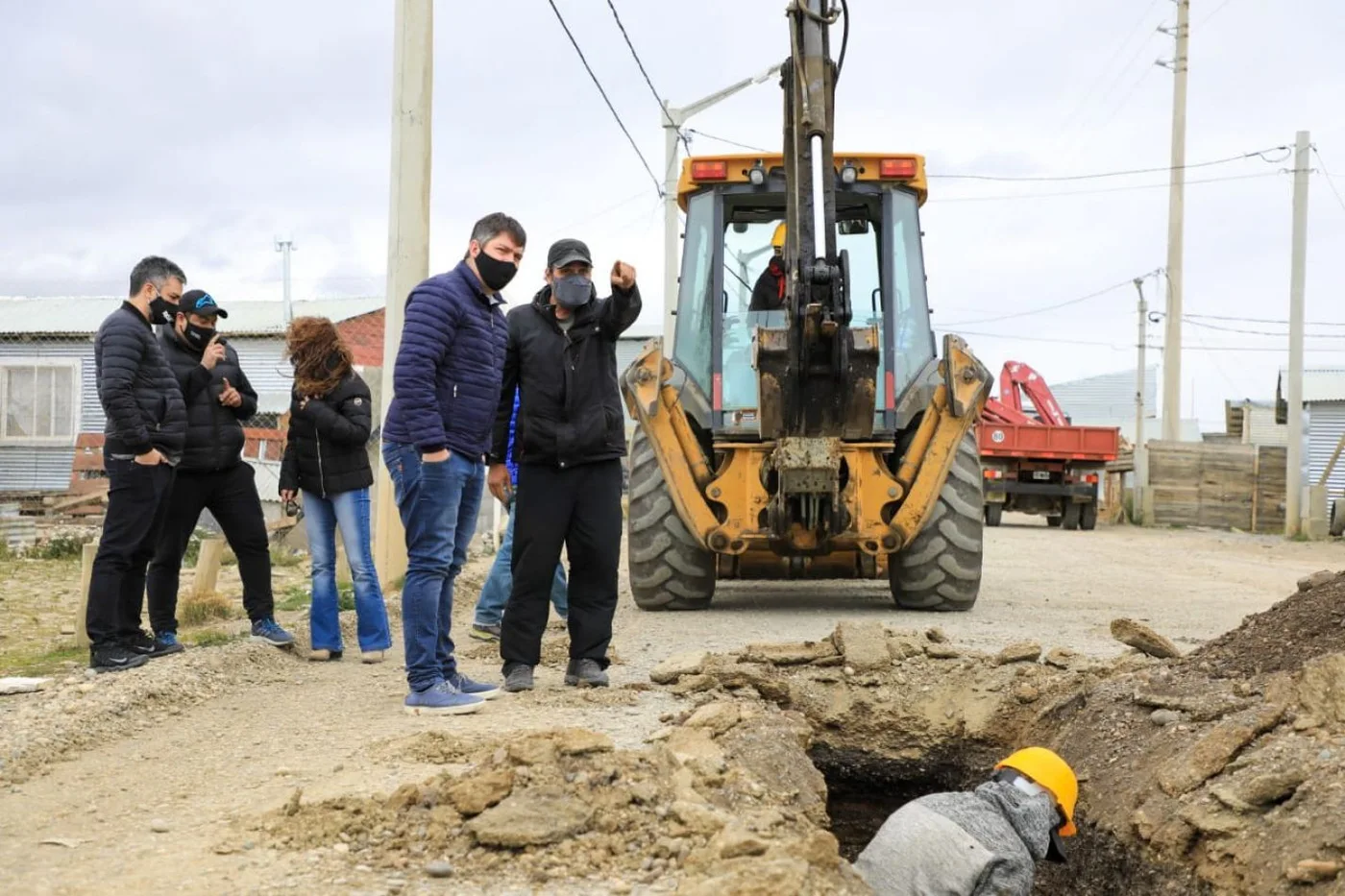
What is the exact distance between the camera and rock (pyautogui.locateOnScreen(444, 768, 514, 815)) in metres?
3.89

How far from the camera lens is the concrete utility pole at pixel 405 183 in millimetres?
9891

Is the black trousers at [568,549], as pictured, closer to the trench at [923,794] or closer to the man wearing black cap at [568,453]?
the man wearing black cap at [568,453]

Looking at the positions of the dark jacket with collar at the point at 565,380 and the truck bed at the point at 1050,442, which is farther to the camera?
the truck bed at the point at 1050,442

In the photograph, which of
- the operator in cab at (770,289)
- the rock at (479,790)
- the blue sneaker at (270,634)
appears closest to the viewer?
the rock at (479,790)

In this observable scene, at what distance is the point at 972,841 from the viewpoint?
4.09 m

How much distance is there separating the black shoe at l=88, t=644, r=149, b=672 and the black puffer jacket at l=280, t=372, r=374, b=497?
1.21m

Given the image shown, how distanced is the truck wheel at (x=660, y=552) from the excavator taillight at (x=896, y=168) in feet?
7.88

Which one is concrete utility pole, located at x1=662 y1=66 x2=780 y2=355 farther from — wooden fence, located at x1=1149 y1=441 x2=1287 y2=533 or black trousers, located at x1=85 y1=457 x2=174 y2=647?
black trousers, located at x1=85 y1=457 x2=174 y2=647

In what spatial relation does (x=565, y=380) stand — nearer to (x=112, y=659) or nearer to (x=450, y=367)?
(x=450, y=367)

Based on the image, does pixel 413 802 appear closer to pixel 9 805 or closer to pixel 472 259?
pixel 9 805

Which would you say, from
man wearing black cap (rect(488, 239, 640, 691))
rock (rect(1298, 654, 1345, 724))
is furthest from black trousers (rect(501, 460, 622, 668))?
rock (rect(1298, 654, 1345, 724))

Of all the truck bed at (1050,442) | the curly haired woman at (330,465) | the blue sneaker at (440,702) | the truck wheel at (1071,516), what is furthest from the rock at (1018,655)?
the truck wheel at (1071,516)

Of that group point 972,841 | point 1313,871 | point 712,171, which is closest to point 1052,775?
point 972,841

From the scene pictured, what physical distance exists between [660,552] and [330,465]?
2813 millimetres
